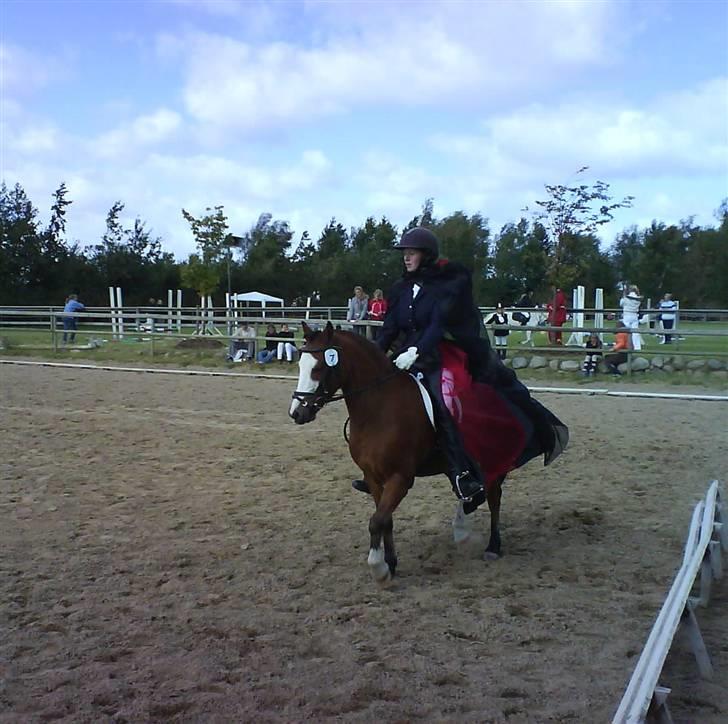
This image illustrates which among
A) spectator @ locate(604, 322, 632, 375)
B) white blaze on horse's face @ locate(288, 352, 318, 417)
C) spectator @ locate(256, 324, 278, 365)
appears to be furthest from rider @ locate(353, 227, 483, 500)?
spectator @ locate(256, 324, 278, 365)

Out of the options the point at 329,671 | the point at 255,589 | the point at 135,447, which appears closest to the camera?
the point at 329,671

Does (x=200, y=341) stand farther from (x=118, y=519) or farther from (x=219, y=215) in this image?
(x=118, y=519)

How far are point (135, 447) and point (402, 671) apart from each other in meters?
6.86

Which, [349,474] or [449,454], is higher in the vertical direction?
[449,454]

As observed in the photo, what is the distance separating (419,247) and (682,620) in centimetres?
307

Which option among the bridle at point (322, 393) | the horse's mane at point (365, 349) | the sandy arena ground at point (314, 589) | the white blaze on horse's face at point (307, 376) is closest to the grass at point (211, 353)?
the sandy arena ground at point (314, 589)

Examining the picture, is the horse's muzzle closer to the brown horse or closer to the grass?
the brown horse

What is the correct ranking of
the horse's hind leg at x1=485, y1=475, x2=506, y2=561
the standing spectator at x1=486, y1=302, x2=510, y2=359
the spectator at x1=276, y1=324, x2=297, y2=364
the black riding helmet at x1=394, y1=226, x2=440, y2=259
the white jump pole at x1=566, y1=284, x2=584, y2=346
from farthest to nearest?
the white jump pole at x1=566, y1=284, x2=584, y2=346 < the spectator at x1=276, y1=324, x2=297, y2=364 < the standing spectator at x1=486, y1=302, x2=510, y2=359 < the horse's hind leg at x1=485, y1=475, x2=506, y2=561 < the black riding helmet at x1=394, y1=226, x2=440, y2=259

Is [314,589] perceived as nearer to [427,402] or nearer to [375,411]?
[375,411]

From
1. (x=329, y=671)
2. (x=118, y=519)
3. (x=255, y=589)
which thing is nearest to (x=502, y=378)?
(x=255, y=589)

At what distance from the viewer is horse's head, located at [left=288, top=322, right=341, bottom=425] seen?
5.54 meters

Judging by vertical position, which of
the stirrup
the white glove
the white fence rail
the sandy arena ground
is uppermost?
the white glove

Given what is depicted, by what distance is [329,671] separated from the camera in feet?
13.8

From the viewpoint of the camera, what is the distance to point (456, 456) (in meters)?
5.93
